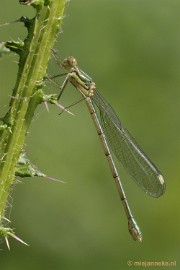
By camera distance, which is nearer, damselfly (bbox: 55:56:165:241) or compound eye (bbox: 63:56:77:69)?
compound eye (bbox: 63:56:77:69)

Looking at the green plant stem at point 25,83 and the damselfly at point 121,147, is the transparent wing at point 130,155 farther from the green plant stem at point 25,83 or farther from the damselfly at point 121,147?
the green plant stem at point 25,83

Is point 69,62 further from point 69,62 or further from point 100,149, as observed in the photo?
point 100,149

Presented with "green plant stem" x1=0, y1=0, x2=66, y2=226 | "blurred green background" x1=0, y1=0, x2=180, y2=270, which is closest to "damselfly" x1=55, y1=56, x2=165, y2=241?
"blurred green background" x1=0, y1=0, x2=180, y2=270

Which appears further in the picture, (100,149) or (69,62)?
(100,149)

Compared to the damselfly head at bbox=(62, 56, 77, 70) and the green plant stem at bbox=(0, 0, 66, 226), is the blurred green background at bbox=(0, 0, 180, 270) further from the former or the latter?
the green plant stem at bbox=(0, 0, 66, 226)

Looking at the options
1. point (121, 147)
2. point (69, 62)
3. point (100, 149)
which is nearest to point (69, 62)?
point (69, 62)

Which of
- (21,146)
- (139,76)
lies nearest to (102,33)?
(139,76)
